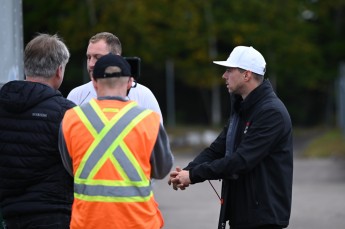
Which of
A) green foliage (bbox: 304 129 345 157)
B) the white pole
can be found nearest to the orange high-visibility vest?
the white pole

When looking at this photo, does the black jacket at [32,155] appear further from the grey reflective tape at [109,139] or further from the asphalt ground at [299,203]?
the asphalt ground at [299,203]

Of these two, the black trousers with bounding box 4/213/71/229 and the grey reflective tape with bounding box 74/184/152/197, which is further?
the black trousers with bounding box 4/213/71/229

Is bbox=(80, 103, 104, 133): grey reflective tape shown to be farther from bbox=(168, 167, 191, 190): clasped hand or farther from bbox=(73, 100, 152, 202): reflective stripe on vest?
bbox=(168, 167, 191, 190): clasped hand

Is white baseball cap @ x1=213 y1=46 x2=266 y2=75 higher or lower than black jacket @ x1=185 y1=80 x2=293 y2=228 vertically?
higher

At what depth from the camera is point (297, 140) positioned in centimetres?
3350

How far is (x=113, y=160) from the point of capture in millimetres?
4840

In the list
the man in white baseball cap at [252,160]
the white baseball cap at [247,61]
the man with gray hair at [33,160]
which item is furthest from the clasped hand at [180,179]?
the man with gray hair at [33,160]

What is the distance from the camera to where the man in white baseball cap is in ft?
19.4

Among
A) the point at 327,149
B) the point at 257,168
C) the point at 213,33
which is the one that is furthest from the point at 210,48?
the point at 257,168

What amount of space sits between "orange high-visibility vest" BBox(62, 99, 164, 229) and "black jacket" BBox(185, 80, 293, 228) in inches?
44.7

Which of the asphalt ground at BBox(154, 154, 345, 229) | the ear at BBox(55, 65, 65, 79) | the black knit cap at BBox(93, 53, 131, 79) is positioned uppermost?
the black knit cap at BBox(93, 53, 131, 79)

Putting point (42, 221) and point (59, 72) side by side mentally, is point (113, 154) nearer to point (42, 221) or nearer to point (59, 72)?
point (42, 221)

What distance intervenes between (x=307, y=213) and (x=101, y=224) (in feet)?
28.5

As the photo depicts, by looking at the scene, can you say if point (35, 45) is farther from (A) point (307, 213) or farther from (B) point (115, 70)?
(A) point (307, 213)
